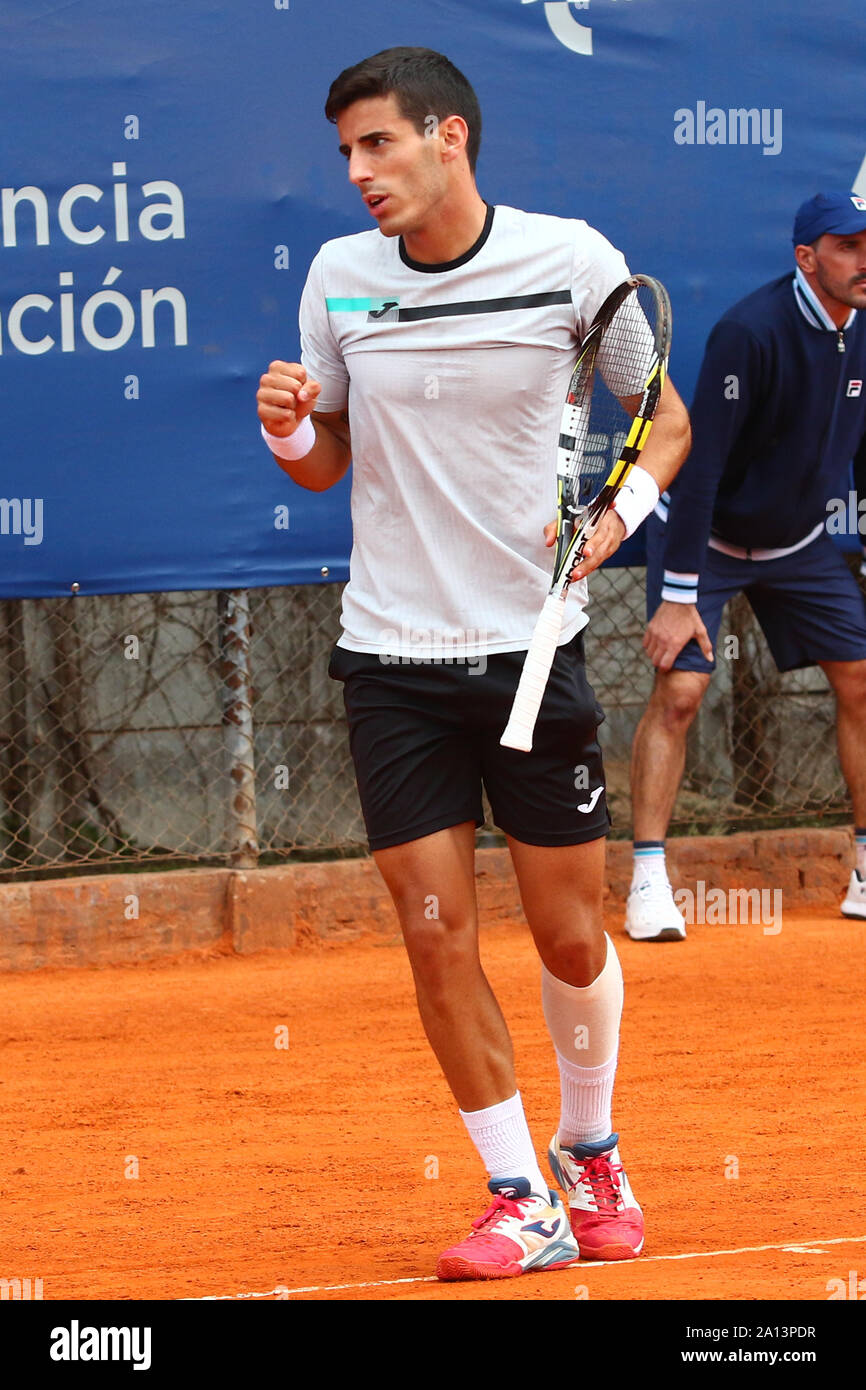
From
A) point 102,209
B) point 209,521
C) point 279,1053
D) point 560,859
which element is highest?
point 102,209

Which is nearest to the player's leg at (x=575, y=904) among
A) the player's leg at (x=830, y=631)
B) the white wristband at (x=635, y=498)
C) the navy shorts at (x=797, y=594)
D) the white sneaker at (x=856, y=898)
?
the white wristband at (x=635, y=498)

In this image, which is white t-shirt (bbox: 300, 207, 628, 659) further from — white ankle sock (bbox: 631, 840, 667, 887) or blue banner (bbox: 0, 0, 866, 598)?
white ankle sock (bbox: 631, 840, 667, 887)

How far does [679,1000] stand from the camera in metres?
5.54

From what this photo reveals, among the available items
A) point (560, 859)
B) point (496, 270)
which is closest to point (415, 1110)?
point (560, 859)

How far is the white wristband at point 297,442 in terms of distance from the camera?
323cm

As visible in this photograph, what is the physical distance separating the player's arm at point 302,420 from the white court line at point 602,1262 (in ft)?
4.58

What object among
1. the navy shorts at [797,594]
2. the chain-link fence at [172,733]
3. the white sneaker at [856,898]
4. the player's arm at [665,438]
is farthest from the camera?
the chain-link fence at [172,733]

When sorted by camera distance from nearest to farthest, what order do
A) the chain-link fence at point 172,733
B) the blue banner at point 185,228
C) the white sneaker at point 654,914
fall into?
the blue banner at point 185,228 → the white sneaker at point 654,914 → the chain-link fence at point 172,733

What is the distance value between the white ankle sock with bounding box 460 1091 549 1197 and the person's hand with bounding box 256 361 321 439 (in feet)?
3.98

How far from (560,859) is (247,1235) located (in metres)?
1.00

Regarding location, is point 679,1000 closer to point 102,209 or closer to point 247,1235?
point 247,1235

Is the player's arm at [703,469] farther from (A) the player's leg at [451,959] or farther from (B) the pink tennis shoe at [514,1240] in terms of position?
(B) the pink tennis shoe at [514,1240]

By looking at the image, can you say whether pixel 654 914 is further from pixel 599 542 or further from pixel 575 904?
pixel 599 542

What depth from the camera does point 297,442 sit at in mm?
3246
